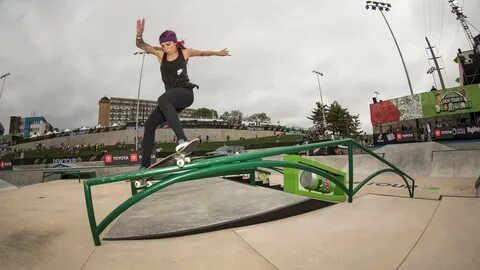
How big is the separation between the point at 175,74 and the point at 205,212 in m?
1.77

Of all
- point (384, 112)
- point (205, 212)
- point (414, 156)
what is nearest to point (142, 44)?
point (205, 212)

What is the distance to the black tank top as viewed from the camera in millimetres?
3299

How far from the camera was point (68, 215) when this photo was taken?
3.63 m

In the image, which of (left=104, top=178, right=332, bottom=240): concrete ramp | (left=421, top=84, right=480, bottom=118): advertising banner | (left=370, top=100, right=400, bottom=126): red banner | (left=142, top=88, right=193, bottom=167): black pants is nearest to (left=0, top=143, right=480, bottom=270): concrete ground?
(left=104, top=178, right=332, bottom=240): concrete ramp

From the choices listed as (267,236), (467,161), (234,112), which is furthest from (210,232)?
(234,112)

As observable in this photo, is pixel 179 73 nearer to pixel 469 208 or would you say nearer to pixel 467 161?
pixel 469 208

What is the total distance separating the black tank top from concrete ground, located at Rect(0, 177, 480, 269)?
181 cm

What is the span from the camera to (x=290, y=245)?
2215 millimetres

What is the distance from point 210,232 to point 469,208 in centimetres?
286

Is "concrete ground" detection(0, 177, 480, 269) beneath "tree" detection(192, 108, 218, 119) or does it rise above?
beneath

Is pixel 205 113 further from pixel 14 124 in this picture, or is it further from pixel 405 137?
pixel 405 137

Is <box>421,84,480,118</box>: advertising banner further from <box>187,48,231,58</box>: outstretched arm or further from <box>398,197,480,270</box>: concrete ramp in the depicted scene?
<box>187,48,231,58</box>: outstretched arm

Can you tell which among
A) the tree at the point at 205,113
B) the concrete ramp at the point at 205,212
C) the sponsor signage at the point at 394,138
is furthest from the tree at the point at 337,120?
the tree at the point at 205,113

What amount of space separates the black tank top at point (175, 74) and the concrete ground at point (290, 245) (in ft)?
5.95
